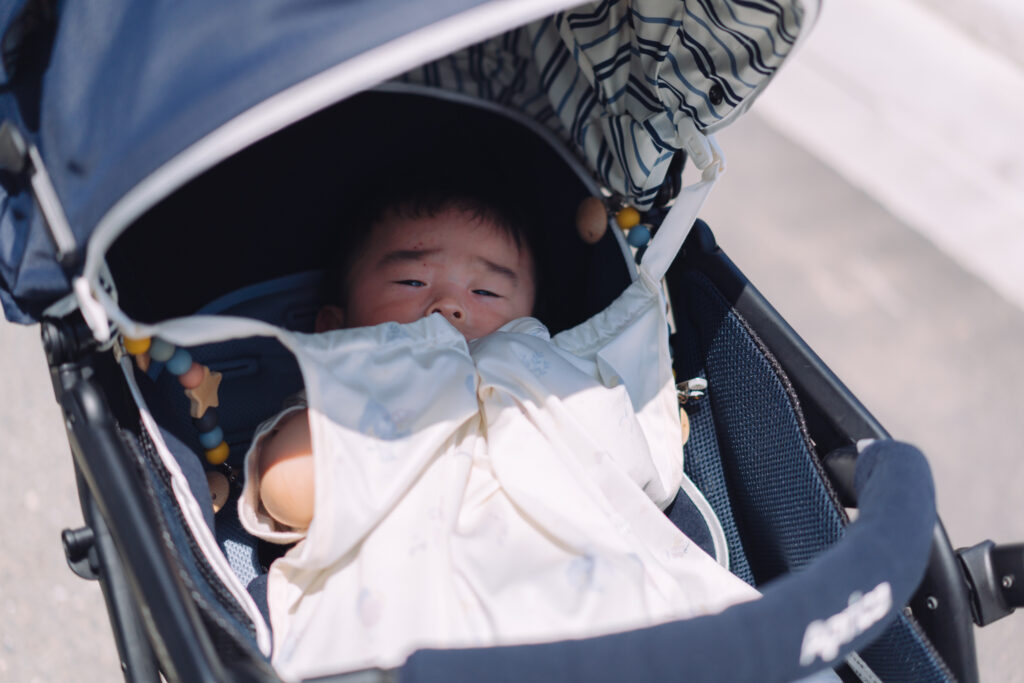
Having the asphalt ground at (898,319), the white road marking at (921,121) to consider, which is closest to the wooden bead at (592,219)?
the asphalt ground at (898,319)

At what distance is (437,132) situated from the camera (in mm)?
1119

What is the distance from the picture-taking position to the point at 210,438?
0.90 meters

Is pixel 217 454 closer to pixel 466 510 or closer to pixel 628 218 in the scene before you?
pixel 466 510

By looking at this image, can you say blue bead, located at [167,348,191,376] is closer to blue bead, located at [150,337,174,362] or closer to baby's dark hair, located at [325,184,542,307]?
blue bead, located at [150,337,174,362]

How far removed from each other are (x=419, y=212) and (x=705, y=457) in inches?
17.9

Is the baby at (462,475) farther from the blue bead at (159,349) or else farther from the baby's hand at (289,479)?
the blue bead at (159,349)

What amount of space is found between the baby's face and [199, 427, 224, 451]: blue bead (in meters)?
0.20

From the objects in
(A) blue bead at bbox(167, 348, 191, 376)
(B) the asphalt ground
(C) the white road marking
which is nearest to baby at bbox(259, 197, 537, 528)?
(A) blue bead at bbox(167, 348, 191, 376)

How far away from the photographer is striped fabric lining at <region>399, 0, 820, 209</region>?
831 mm

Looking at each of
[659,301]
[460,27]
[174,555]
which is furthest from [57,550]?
[460,27]

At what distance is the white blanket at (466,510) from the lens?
72 cm

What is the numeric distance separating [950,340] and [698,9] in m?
1.13

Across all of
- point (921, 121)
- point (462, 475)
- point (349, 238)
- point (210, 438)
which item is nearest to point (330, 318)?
point (349, 238)

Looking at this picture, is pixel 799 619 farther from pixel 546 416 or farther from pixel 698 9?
pixel 698 9
